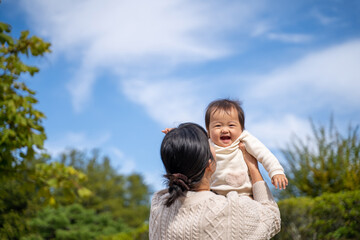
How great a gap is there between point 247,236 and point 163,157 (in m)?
0.53

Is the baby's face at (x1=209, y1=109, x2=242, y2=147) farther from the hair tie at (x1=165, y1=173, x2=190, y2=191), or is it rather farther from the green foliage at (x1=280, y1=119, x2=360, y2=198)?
the green foliage at (x1=280, y1=119, x2=360, y2=198)

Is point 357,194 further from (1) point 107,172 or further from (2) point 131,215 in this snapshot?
(1) point 107,172

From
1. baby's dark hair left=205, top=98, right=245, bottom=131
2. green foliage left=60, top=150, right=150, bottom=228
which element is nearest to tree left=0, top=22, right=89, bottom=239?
baby's dark hair left=205, top=98, right=245, bottom=131

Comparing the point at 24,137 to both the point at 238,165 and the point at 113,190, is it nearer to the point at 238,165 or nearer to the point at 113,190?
the point at 238,165

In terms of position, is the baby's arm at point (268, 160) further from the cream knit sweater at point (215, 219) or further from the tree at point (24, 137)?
the tree at point (24, 137)

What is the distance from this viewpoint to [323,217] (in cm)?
485

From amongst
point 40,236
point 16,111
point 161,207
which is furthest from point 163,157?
point 40,236

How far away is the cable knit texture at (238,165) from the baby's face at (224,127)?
50 millimetres

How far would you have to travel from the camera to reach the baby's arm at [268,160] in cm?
199

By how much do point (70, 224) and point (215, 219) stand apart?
44.4ft

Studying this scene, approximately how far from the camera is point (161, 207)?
5.92 ft

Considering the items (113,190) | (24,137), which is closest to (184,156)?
(24,137)

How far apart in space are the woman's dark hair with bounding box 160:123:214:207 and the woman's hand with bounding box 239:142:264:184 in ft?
1.19

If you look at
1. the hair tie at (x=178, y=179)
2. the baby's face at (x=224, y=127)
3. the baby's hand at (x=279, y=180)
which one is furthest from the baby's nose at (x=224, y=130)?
the hair tie at (x=178, y=179)
